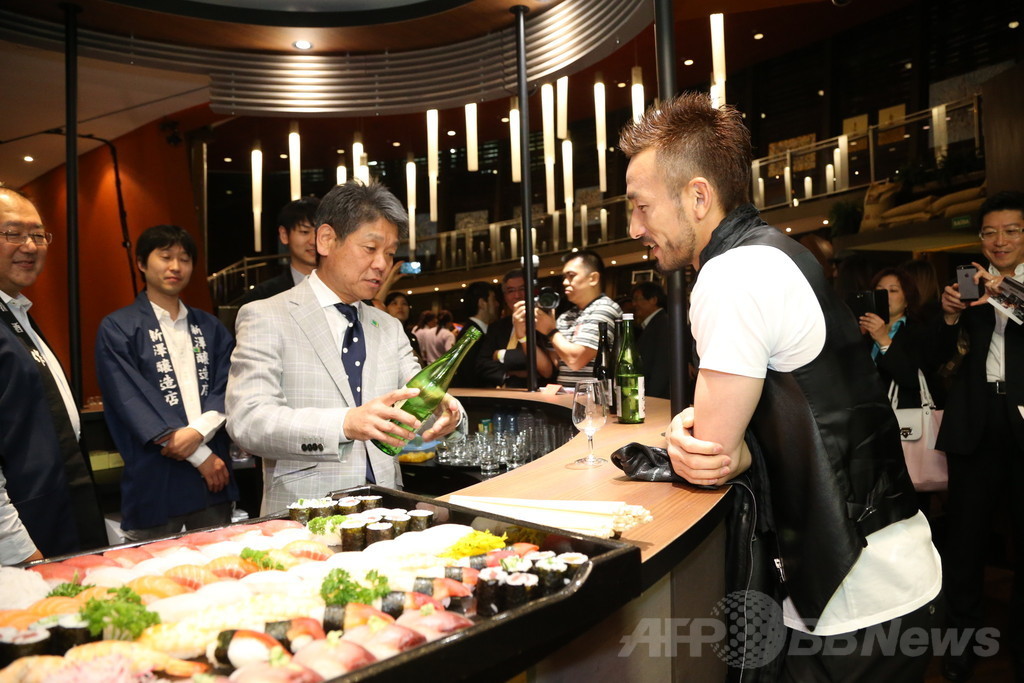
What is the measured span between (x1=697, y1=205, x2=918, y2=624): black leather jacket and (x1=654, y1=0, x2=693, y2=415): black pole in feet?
4.02

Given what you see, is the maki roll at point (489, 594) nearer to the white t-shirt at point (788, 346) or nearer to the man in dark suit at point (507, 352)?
the white t-shirt at point (788, 346)

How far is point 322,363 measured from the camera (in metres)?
2.16

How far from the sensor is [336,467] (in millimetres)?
2137

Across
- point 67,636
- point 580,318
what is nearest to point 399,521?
point 67,636

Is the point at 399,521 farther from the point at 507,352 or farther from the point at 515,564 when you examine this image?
the point at 507,352

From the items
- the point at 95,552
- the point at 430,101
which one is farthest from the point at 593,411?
the point at 430,101

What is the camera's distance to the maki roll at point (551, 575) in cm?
95

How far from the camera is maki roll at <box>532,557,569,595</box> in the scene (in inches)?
37.5

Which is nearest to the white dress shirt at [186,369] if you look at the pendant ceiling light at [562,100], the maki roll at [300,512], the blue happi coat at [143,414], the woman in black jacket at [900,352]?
the blue happi coat at [143,414]

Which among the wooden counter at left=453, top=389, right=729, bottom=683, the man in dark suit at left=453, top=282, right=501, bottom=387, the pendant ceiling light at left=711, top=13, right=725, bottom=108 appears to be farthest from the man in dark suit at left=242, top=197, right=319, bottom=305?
the wooden counter at left=453, top=389, right=729, bottom=683

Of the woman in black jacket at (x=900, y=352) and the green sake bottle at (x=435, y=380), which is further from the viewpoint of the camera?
the woman in black jacket at (x=900, y=352)

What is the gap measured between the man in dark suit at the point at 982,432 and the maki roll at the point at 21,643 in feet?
11.1

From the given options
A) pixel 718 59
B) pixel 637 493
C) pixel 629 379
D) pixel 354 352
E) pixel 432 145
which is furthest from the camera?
pixel 432 145

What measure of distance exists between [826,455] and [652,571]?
449 millimetres
